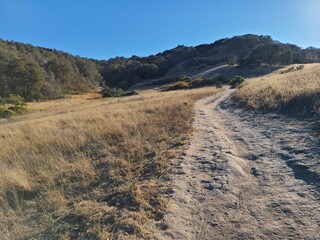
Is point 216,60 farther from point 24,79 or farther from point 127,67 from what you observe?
point 24,79

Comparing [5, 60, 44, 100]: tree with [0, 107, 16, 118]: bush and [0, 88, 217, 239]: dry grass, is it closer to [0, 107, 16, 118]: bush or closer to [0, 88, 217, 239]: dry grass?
[0, 107, 16, 118]: bush

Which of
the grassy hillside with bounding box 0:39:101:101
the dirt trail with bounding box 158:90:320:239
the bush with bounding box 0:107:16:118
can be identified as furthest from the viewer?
the grassy hillside with bounding box 0:39:101:101

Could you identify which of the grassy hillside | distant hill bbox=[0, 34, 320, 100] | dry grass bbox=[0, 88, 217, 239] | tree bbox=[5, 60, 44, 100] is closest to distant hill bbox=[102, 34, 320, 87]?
distant hill bbox=[0, 34, 320, 100]

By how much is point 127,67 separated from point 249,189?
274 ft

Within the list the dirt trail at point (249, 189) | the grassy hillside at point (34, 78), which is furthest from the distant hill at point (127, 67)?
the dirt trail at point (249, 189)

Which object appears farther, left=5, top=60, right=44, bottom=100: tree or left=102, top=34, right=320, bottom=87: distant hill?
left=102, top=34, right=320, bottom=87: distant hill

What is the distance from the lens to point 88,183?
18.2ft


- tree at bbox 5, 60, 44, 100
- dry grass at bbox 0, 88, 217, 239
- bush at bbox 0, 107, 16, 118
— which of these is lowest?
bush at bbox 0, 107, 16, 118

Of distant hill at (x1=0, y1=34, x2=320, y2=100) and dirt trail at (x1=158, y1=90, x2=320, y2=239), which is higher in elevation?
distant hill at (x1=0, y1=34, x2=320, y2=100)

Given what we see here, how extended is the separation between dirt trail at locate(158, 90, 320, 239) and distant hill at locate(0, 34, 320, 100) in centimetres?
4438

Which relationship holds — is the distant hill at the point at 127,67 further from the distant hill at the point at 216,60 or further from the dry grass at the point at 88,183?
the dry grass at the point at 88,183

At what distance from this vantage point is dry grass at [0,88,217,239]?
405 centimetres

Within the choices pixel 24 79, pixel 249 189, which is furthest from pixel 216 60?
pixel 249 189

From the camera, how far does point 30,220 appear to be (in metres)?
4.39
